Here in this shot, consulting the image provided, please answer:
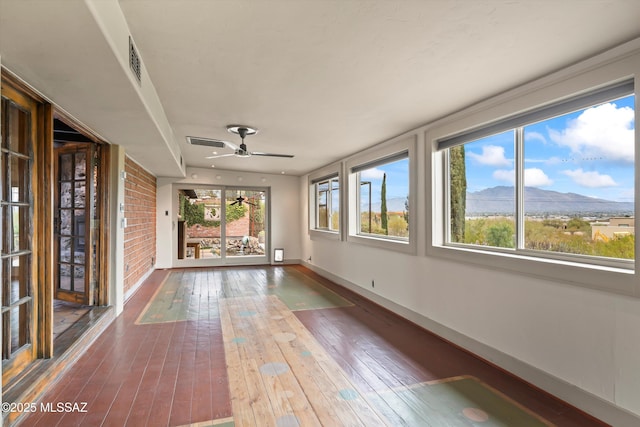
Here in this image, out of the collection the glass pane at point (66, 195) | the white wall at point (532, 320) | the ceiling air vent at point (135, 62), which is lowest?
the white wall at point (532, 320)

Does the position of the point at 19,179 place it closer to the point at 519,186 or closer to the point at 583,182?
the point at 519,186

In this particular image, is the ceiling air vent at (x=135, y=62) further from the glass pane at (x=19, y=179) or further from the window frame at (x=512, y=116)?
the window frame at (x=512, y=116)

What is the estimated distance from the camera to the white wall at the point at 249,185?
24.0ft

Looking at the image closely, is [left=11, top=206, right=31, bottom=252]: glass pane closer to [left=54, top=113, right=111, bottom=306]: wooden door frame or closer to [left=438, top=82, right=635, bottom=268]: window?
[left=54, top=113, right=111, bottom=306]: wooden door frame

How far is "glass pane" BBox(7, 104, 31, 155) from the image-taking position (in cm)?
218

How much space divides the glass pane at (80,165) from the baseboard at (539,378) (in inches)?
165

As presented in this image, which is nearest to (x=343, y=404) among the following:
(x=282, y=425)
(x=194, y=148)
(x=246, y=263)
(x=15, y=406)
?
(x=282, y=425)

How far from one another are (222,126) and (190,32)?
203 cm

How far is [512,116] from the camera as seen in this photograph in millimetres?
2736

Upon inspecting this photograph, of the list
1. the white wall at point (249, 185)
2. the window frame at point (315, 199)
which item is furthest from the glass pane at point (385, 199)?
the white wall at point (249, 185)

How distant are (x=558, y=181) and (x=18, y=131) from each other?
3.98 metres

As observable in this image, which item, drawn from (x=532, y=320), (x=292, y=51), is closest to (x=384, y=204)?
(x=532, y=320)

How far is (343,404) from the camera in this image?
2180 mm

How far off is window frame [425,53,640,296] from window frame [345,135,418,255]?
27cm
